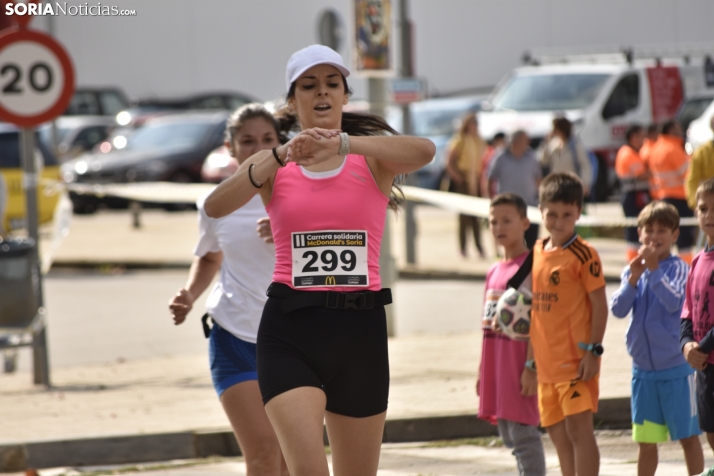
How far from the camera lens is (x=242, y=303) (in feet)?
17.1

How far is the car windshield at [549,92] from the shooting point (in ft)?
69.6

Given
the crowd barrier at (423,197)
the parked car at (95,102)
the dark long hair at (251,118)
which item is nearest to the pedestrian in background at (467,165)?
the crowd barrier at (423,197)

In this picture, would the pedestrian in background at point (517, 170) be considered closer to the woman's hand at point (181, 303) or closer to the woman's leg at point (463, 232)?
the woman's leg at point (463, 232)

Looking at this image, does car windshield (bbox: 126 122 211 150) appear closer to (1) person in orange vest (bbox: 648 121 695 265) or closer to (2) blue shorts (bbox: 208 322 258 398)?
(1) person in orange vest (bbox: 648 121 695 265)

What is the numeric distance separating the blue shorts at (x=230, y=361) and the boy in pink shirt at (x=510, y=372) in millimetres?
1164

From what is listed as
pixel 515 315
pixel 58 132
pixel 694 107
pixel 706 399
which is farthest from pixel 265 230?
pixel 58 132

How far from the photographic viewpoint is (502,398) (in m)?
5.61

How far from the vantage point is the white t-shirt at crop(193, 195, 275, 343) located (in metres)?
5.22

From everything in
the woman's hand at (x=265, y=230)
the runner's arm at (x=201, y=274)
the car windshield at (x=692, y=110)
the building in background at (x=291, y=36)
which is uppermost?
the building in background at (x=291, y=36)

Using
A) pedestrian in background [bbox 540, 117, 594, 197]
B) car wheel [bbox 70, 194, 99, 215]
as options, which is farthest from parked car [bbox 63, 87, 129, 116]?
pedestrian in background [bbox 540, 117, 594, 197]

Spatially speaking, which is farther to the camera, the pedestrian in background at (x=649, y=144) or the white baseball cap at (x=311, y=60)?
the pedestrian in background at (x=649, y=144)

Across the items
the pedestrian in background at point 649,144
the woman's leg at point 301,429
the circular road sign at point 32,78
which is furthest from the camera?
the pedestrian in background at point 649,144

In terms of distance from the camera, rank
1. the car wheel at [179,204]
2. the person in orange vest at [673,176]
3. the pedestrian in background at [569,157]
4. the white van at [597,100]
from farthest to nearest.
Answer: the car wheel at [179,204], the white van at [597,100], the pedestrian in background at [569,157], the person in orange vest at [673,176]

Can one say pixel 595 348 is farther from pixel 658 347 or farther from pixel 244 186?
pixel 244 186
